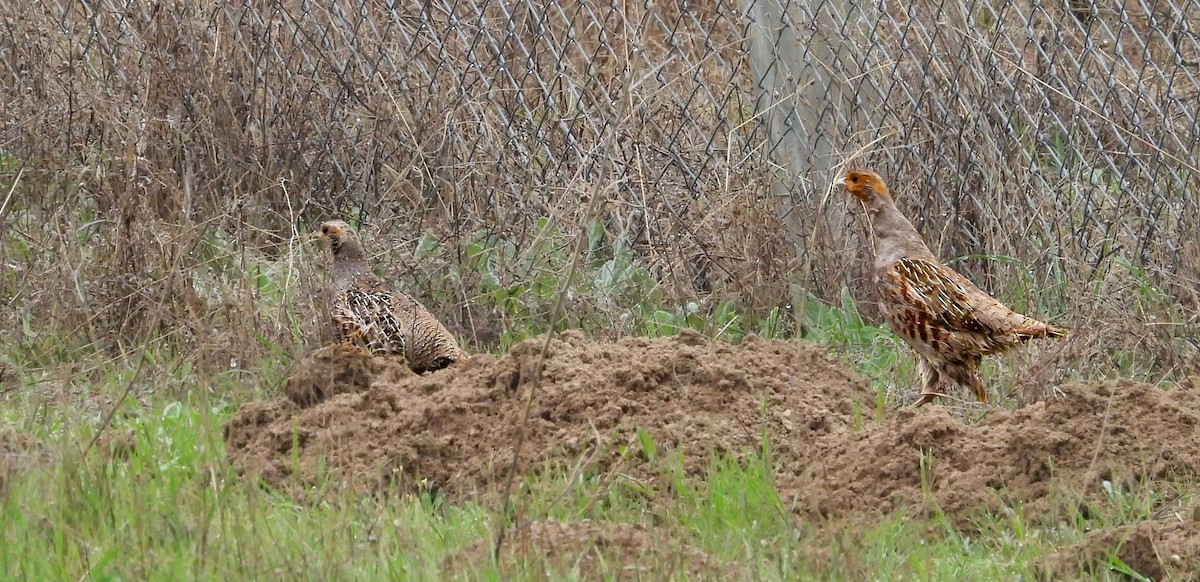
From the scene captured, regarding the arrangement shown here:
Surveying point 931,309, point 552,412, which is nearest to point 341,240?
point 552,412

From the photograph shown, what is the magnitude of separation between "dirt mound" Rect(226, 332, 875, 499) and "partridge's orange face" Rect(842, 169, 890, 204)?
83 centimetres

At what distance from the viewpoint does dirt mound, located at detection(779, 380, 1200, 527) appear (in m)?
4.28

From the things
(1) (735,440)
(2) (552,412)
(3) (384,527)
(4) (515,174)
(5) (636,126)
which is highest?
(5) (636,126)

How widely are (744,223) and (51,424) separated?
112 inches

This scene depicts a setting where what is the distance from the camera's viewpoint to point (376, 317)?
5.95 metres

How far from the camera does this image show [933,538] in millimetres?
4133

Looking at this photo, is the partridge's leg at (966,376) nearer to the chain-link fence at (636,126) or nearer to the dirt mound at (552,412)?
the dirt mound at (552,412)

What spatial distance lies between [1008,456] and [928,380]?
114 centimetres

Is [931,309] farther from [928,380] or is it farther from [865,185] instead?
[865,185]

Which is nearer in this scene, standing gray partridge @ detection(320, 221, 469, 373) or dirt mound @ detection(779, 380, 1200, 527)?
dirt mound @ detection(779, 380, 1200, 527)

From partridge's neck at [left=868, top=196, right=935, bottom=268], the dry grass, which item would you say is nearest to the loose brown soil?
the dry grass

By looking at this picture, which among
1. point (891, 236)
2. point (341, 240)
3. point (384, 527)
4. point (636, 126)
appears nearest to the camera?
point (384, 527)

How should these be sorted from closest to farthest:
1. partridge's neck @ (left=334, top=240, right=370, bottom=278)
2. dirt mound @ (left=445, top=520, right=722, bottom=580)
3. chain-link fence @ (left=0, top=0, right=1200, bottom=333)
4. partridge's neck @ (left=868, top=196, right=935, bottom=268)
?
dirt mound @ (left=445, top=520, right=722, bottom=580) → partridge's neck @ (left=868, top=196, right=935, bottom=268) → chain-link fence @ (left=0, top=0, right=1200, bottom=333) → partridge's neck @ (left=334, top=240, right=370, bottom=278)

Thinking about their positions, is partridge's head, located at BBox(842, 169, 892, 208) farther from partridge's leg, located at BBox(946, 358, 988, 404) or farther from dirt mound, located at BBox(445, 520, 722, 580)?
dirt mound, located at BBox(445, 520, 722, 580)
